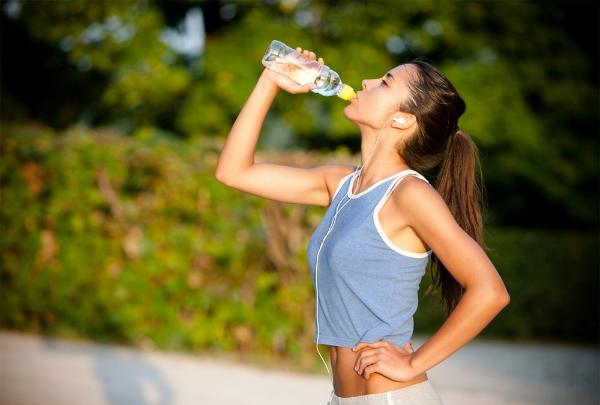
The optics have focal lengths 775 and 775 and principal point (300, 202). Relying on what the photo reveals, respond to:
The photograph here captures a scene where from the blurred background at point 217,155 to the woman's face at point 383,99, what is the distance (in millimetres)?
5125

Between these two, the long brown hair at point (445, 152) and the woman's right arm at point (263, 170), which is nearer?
the long brown hair at point (445, 152)

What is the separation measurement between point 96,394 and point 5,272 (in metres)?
3.72

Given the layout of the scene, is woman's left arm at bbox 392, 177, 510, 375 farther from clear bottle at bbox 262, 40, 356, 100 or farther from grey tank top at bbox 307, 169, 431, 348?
clear bottle at bbox 262, 40, 356, 100

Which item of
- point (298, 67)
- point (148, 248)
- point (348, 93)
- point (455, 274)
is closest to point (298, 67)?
point (298, 67)

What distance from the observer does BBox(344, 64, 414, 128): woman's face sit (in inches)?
107

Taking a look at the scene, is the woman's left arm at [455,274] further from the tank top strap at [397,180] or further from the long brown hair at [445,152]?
the long brown hair at [445,152]

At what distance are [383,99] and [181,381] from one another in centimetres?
497

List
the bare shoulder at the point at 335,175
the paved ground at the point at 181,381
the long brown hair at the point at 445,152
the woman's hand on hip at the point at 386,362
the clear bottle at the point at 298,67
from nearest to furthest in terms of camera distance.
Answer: the woman's hand on hip at the point at 386,362 < the long brown hair at the point at 445,152 < the clear bottle at the point at 298,67 < the bare shoulder at the point at 335,175 < the paved ground at the point at 181,381

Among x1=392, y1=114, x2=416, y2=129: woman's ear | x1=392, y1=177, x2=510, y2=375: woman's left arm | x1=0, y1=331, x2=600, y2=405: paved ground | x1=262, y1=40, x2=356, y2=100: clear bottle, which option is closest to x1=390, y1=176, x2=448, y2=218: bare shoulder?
x1=392, y1=177, x2=510, y2=375: woman's left arm

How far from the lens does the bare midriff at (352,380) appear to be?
2480 millimetres

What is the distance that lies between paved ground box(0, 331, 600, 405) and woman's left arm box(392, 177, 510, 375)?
4278 millimetres

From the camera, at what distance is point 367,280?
98.1 inches

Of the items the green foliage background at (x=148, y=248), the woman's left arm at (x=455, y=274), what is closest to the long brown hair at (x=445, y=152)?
the woman's left arm at (x=455, y=274)

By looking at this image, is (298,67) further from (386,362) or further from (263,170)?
(386,362)
